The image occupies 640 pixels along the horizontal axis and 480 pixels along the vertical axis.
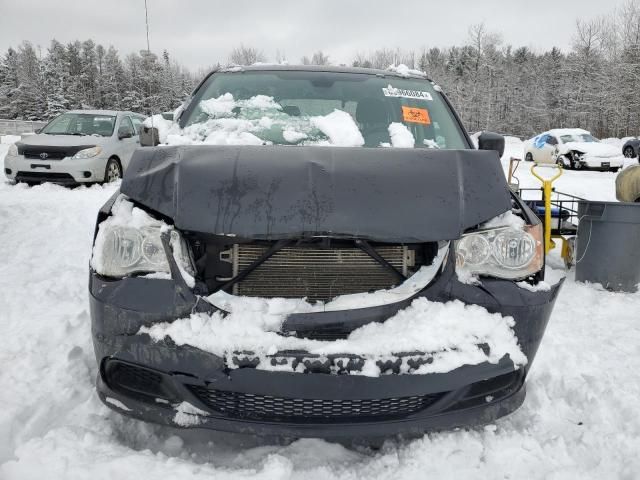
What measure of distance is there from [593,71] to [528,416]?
62682mm

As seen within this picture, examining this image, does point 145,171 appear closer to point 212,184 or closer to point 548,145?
point 212,184

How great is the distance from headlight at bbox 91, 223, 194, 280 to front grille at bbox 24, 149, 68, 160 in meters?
9.27

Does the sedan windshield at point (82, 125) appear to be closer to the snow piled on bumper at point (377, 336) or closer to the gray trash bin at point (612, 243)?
the gray trash bin at point (612, 243)

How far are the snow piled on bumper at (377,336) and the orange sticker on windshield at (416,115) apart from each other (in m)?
1.60

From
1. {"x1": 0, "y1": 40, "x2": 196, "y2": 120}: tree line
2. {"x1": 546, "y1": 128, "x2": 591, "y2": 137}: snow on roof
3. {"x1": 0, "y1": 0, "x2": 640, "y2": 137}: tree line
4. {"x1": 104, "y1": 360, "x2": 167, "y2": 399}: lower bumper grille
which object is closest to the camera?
{"x1": 104, "y1": 360, "x2": 167, "y2": 399}: lower bumper grille

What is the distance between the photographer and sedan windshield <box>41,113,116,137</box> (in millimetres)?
11156

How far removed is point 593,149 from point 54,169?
1763 centimetres

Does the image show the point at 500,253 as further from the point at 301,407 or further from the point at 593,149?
the point at 593,149

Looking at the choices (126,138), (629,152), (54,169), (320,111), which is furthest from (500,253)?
(629,152)

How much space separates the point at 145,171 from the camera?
2129 millimetres

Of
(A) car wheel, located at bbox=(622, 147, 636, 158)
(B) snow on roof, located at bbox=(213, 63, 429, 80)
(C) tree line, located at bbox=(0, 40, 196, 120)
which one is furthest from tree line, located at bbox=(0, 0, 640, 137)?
(B) snow on roof, located at bbox=(213, 63, 429, 80)

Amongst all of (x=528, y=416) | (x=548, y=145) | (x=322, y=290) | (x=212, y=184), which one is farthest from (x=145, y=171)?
(x=548, y=145)

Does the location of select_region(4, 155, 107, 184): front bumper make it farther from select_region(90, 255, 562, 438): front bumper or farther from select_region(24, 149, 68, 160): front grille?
select_region(90, 255, 562, 438): front bumper

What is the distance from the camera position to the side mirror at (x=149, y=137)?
2.96m
